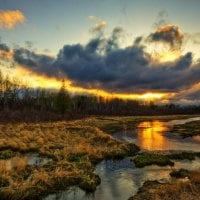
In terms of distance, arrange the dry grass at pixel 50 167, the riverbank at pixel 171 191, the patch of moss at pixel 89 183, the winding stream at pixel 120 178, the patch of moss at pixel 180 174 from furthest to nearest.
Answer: the patch of moss at pixel 180 174, the patch of moss at pixel 89 183, the winding stream at pixel 120 178, the dry grass at pixel 50 167, the riverbank at pixel 171 191

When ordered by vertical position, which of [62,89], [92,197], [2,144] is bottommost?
[92,197]

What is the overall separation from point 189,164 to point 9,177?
1753 cm

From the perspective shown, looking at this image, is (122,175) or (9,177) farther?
(122,175)

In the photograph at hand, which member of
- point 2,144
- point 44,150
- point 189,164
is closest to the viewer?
point 189,164

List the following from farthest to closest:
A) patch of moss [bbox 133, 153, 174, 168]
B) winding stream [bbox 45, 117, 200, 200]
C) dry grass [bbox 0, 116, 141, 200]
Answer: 1. patch of moss [bbox 133, 153, 174, 168]
2. winding stream [bbox 45, 117, 200, 200]
3. dry grass [bbox 0, 116, 141, 200]

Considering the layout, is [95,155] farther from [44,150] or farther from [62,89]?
[62,89]

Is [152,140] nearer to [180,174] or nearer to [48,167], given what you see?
[180,174]

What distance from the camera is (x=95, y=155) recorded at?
31.5 metres

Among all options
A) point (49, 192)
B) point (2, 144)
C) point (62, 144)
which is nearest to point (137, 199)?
point (49, 192)

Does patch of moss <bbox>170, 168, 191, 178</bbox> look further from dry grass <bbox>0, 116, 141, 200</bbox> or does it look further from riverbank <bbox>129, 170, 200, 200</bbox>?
dry grass <bbox>0, 116, 141, 200</bbox>

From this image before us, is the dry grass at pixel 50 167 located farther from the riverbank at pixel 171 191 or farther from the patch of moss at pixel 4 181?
the riverbank at pixel 171 191

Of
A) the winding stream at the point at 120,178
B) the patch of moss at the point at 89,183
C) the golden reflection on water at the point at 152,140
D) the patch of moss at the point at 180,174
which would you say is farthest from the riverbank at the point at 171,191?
the golden reflection on water at the point at 152,140

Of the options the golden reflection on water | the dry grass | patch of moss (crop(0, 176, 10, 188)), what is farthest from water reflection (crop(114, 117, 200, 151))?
patch of moss (crop(0, 176, 10, 188))

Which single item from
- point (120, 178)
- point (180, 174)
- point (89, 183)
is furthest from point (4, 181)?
point (180, 174)
